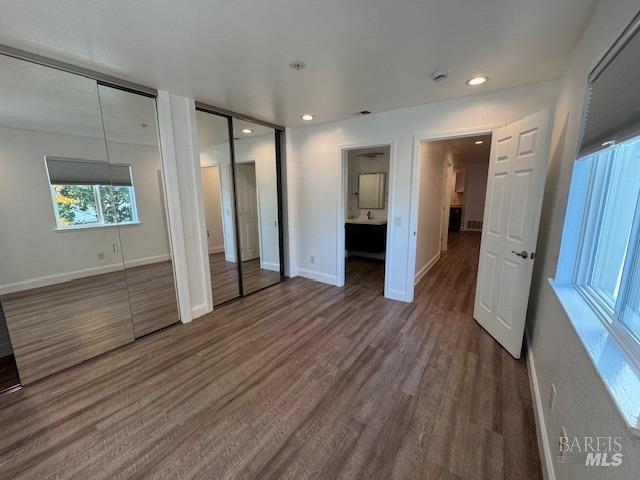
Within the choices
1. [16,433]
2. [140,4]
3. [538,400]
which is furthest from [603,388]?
[16,433]

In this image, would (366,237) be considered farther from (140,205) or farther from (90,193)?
(90,193)

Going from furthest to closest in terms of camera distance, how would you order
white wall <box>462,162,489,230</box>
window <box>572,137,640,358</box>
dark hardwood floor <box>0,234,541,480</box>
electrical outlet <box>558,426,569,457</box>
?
white wall <box>462,162,489,230</box>, dark hardwood floor <box>0,234,541,480</box>, electrical outlet <box>558,426,569,457</box>, window <box>572,137,640,358</box>

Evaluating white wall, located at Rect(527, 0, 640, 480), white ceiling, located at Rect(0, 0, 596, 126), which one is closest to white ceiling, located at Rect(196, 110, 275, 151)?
white ceiling, located at Rect(0, 0, 596, 126)

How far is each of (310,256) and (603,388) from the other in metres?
3.50

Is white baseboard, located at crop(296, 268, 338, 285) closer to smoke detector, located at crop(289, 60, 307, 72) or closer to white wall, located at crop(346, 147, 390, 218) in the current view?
white wall, located at crop(346, 147, 390, 218)

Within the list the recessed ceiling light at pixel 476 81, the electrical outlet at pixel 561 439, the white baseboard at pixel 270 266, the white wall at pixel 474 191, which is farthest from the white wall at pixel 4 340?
the white wall at pixel 474 191

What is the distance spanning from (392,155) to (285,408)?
2868 mm

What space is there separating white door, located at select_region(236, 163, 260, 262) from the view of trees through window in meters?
1.41

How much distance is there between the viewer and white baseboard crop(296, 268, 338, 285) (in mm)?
3973

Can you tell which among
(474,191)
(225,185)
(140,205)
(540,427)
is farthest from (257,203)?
(474,191)

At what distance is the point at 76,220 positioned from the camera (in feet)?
7.81

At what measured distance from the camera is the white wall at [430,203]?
374 centimetres

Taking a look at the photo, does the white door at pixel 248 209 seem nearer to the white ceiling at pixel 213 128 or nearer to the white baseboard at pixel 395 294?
the white ceiling at pixel 213 128

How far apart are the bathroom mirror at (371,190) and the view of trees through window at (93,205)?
161 inches
